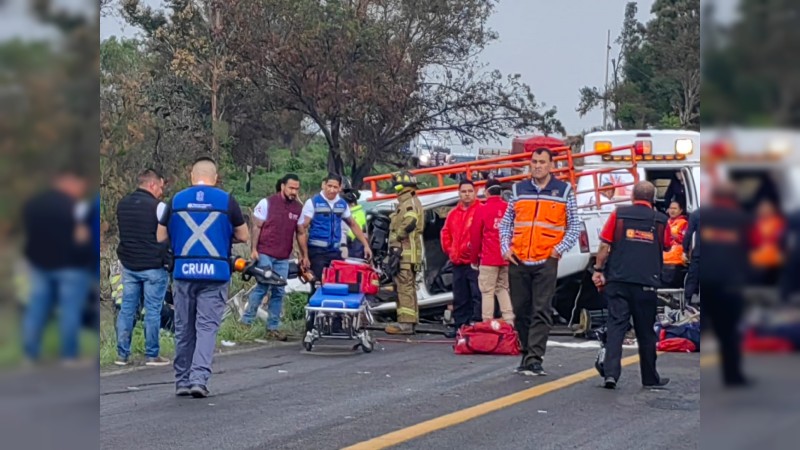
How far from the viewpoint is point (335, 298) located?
11336 mm

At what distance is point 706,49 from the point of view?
5.35 feet

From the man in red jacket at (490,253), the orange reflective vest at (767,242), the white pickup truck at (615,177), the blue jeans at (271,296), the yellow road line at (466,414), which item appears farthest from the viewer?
the white pickup truck at (615,177)

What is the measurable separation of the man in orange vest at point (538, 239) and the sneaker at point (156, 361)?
11.6 ft

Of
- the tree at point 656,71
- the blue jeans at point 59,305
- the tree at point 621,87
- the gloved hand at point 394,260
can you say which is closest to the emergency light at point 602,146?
the tree at point 656,71

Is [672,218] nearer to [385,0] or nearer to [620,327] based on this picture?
[620,327]

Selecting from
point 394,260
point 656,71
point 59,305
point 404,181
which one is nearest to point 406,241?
point 394,260

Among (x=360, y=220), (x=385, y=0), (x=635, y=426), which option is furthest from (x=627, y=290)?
(x=385, y=0)

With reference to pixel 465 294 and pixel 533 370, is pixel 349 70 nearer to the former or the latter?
pixel 465 294

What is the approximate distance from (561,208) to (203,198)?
3014mm

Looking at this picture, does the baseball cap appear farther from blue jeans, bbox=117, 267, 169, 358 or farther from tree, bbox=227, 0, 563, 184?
tree, bbox=227, 0, 563, 184

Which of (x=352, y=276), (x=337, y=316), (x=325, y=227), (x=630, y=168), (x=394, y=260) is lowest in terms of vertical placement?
(x=337, y=316)

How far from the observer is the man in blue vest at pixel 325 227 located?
12422 millimetres

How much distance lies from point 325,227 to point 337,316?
152cm

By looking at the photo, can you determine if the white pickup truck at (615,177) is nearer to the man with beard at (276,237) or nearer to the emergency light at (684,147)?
the emergency light at (684,147)
